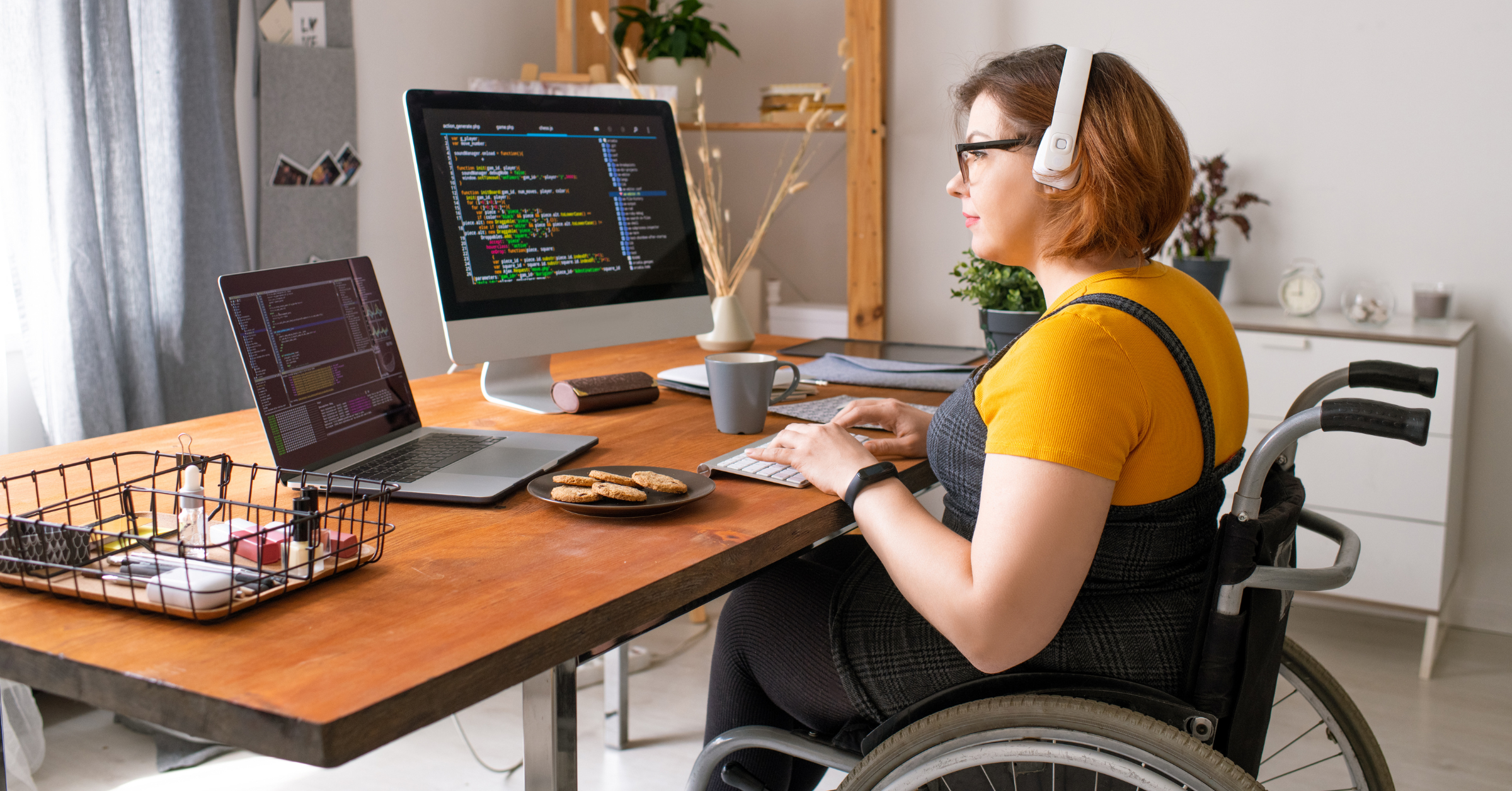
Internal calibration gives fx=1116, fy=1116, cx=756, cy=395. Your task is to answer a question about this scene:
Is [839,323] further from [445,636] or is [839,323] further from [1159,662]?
[445,636]

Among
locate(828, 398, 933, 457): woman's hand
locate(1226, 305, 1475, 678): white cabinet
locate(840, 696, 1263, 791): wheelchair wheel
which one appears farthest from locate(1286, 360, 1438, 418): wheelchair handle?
locate(1226, 305, 1475, 678): white cabinet

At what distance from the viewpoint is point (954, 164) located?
3.56 metres

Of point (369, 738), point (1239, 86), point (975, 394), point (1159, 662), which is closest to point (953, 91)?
point (975, 394)

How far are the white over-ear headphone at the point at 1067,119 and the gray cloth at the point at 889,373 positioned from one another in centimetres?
72

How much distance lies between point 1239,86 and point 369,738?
3.15m

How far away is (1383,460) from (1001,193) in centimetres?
196

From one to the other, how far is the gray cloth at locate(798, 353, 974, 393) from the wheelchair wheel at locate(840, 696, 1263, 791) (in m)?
0.87

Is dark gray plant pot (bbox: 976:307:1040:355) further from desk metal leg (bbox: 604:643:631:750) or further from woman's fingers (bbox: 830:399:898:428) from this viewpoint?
desk metal leg (bbox: 604:643:631:750)

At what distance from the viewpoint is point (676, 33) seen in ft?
11.8

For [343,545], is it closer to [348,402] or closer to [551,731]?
[551,731]

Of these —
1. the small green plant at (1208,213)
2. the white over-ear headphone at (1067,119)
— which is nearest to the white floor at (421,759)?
the white over-ear headphone at (1067,119)

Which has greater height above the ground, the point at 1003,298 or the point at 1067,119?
the point at 1067,119

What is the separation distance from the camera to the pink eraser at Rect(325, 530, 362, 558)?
923mm

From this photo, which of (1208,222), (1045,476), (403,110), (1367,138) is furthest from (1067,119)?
(403,110)
